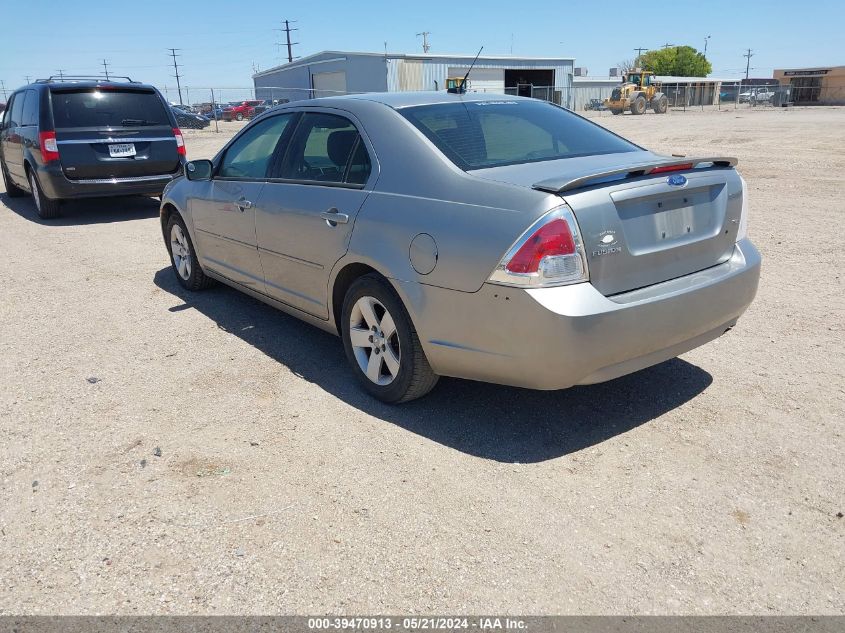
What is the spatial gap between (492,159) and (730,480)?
1.93 metres

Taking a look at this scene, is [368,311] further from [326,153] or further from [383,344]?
[326,153]

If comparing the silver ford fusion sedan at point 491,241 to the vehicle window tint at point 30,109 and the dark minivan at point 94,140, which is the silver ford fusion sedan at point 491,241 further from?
the vehicle window tint at point 30,109

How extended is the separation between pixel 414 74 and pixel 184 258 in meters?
43.6

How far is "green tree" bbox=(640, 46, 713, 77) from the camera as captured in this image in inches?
4186

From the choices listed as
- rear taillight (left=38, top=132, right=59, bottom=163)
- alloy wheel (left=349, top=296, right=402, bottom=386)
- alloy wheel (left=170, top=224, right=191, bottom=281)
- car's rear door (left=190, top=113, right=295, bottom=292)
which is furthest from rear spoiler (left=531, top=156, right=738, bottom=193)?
rear taillight (left=38, top=132, right=59, bottom=163)

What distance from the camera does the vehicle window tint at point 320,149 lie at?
414 centimetres

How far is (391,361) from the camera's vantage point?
3.84 meters

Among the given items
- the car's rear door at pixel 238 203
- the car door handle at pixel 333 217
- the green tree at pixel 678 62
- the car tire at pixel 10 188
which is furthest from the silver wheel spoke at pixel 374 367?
the green tree at pixel 678 62

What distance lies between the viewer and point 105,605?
250 centimetres

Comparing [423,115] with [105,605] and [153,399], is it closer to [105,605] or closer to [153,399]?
[153,399]

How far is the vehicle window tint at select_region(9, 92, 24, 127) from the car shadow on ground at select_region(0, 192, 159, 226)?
4.57ft

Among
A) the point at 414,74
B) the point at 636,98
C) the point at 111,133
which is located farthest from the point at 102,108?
the point at 636,98

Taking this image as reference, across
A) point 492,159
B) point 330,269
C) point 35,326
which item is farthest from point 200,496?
point 35,326

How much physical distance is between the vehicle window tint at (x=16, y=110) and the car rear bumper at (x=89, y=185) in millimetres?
1611
